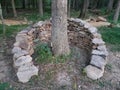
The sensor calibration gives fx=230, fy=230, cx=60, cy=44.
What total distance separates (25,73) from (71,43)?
2.34m

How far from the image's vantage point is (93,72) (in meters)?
4.88

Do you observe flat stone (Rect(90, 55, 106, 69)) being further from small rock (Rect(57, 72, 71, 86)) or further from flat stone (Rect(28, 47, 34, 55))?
flat stone (Rect(28, 47, 34, 55))

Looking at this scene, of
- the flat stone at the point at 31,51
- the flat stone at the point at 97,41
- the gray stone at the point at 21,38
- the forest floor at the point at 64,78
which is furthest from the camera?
the gray stone at the point at 21,38

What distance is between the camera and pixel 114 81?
500 cm

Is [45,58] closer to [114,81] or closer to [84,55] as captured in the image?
[84,55]

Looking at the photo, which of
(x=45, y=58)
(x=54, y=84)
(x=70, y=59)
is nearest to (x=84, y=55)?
(x=70, y=59)

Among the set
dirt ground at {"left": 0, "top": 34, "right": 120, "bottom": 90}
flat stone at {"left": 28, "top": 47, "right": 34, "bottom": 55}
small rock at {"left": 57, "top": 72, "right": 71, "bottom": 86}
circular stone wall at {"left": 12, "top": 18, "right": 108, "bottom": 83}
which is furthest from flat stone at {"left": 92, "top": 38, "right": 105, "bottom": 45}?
flat stone at {"left": 28, "top": 47, "right": 34, "bottom": 55}

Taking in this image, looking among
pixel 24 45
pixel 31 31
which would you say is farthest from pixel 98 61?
pixel 31 31

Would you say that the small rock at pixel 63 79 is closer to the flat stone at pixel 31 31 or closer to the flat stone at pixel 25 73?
the flat stone at pixel 25 73

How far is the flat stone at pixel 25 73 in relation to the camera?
4707mm

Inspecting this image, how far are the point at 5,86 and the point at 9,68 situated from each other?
78 cm

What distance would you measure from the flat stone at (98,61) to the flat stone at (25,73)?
50.3 inches

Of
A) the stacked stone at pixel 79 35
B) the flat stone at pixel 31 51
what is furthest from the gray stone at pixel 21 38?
the stacked stone at pixel 79 35

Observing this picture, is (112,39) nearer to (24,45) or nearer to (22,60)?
(24,45)
